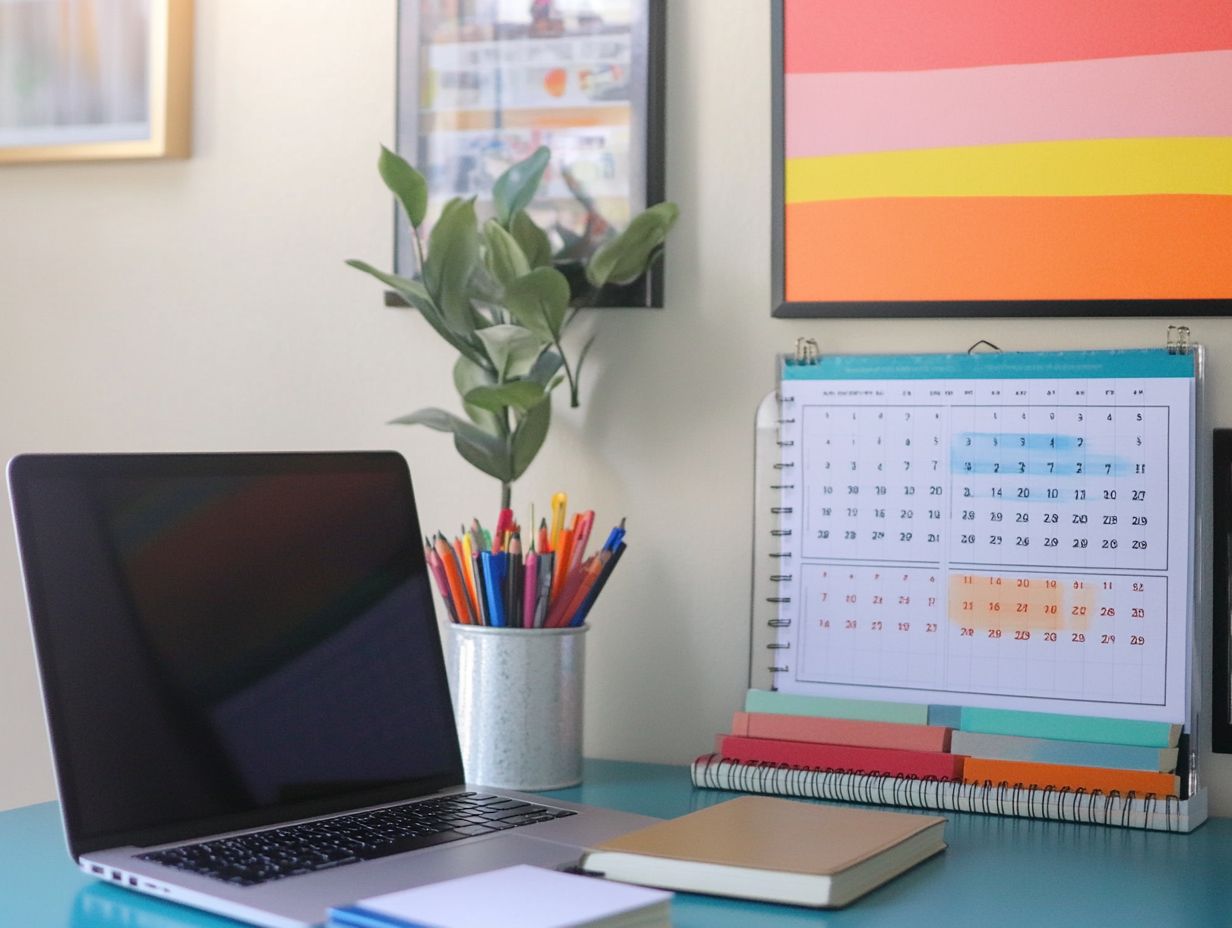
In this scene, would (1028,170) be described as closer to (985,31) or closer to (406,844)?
(985,31)

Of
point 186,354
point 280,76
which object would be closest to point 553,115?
point 280,76

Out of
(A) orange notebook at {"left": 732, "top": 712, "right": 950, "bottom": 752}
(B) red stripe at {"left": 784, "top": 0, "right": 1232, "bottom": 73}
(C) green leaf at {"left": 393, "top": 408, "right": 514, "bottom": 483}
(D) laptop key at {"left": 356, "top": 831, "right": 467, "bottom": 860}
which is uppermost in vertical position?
(B) red stripe at {"left": 784, "top": 0, "right": 1232, "bottom": 73}

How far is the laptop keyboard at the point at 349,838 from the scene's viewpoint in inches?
32.4

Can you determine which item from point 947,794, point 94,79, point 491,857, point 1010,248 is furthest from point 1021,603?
point 94,79

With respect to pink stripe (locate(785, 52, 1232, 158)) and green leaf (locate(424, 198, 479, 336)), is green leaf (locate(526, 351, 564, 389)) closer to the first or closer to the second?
green leaf (locate(424, 198, 479, 336))

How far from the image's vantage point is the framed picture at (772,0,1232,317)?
110 cm

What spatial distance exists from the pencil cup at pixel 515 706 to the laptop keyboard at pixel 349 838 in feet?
0.25

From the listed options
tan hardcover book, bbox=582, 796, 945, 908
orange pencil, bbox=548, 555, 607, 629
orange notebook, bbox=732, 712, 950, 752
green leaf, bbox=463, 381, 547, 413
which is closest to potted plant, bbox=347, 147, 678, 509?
green leaf, bbox=463, 381, 547, 413

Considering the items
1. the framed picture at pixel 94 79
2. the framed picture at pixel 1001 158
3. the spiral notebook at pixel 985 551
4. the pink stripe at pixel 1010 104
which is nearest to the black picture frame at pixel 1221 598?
the spiral notebook at pixel 985 551

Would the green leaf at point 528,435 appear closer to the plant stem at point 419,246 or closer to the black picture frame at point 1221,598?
the plant stem at point 419,246

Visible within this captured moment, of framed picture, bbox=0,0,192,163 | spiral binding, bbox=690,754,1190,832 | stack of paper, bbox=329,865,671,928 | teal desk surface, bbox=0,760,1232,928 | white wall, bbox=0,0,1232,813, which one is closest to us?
stack of paper, bbox=329,865,671,928

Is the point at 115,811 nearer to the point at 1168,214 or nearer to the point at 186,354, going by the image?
the point at 186,354

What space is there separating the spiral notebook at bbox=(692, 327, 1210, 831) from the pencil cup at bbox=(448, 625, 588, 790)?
4.8 inches

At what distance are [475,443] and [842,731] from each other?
0.37 m
